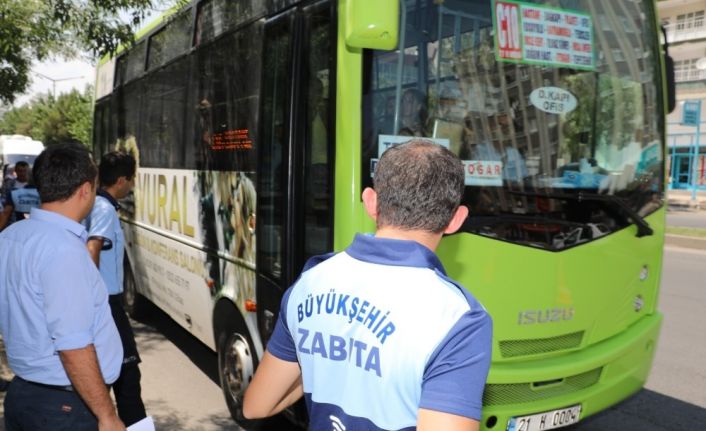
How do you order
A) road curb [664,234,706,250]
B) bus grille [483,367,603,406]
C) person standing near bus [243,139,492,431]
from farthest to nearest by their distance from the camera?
road curb [664,234,706,250] < bus grille [483,367,603,406] < person standing near bus [243,139,492,431]

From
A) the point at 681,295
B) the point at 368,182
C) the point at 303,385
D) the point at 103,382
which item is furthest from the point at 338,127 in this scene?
the point at 681,295

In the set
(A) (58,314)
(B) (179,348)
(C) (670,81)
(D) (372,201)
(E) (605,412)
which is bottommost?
(B) (179,348)

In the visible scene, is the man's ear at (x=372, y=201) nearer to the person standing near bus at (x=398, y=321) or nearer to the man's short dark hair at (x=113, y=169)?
the person standing near bus at (x=398, y=321)

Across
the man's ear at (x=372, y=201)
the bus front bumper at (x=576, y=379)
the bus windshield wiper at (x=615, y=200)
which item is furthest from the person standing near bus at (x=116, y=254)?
the man's ear at (x=372, y=201)

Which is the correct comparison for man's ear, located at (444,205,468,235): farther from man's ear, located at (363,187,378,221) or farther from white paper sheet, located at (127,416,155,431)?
white paper sheet, located at (127,416,155,431)

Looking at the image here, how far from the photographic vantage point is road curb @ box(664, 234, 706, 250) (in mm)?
14625

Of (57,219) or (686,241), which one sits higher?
(57,219)

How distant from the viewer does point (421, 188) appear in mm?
1631

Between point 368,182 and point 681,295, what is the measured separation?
7.18 meters

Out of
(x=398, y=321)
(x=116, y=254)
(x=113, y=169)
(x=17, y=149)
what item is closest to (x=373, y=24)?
(x=398, y=321)

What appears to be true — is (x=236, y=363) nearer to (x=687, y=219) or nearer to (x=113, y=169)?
(x=113, y=169)

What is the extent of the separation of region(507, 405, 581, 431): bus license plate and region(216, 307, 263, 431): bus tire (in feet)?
5.87

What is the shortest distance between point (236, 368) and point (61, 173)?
2.44m

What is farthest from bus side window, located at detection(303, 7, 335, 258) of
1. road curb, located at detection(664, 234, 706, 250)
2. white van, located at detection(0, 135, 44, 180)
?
white van, located at detection(0, 135, 44, 180)
